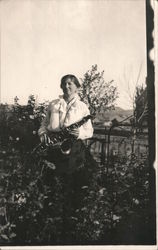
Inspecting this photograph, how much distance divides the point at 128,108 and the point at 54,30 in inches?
26.0

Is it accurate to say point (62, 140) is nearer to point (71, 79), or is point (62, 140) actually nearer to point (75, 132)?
point (75, 132)

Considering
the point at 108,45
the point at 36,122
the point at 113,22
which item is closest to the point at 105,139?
the point at 36,122

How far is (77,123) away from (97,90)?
0.24 m

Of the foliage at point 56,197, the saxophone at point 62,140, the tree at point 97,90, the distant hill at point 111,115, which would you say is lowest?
the foliage at point 56,197

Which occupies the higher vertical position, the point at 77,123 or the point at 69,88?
the point at 69,88

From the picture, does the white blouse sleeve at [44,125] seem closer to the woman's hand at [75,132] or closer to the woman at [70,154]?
the woman at [70,154]

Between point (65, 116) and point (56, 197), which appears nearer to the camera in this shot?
point (56, 197)

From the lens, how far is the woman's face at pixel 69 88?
2.42 meters

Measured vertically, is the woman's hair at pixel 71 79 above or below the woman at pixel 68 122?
above

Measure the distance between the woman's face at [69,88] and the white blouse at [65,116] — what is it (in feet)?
0.14

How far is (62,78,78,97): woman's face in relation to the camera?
95.3 inches

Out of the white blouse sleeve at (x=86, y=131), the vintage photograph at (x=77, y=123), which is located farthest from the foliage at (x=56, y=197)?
the white blouse sleeve at (x=86, y=131)

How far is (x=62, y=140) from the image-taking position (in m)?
2.37

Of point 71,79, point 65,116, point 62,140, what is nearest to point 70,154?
point 62,140
